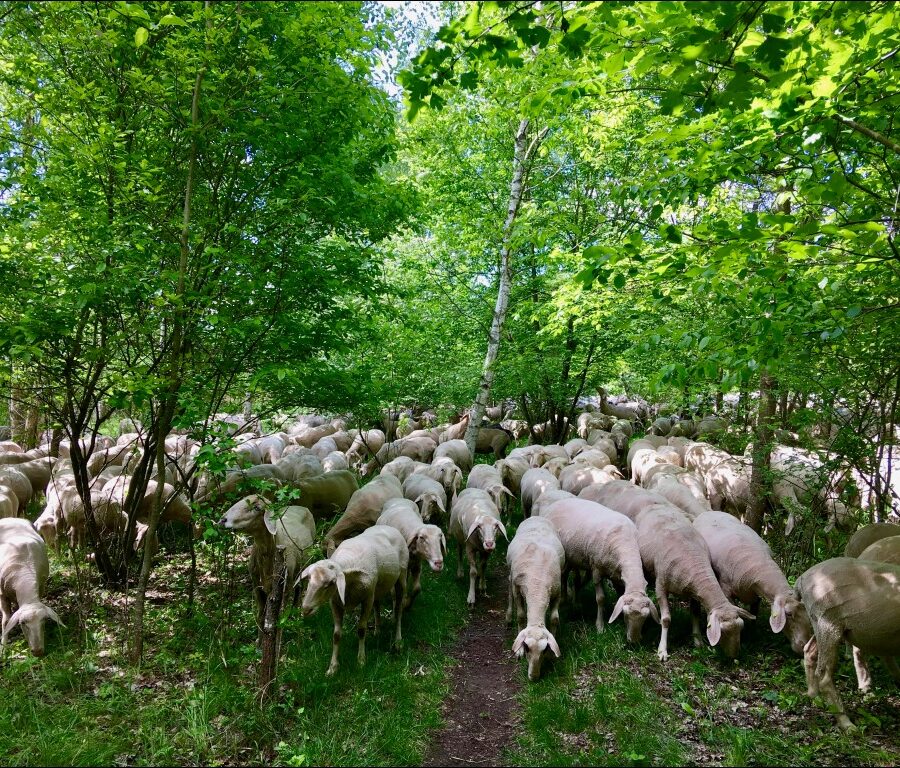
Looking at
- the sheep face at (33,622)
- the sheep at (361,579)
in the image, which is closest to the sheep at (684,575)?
the sheep at (361,579)

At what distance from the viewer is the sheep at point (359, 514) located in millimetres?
8977

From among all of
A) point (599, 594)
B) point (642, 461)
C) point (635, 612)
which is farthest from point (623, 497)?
point (642, 461)

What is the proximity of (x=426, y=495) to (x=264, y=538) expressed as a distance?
320 cm

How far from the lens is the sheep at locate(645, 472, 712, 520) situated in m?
9.45

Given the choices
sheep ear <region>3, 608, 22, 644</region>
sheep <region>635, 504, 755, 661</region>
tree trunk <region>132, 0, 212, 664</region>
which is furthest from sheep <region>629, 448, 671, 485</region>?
sheep ear <region>3, 608, 22, 644</region>

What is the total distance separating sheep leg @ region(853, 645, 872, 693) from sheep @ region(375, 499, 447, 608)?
451 centimetres

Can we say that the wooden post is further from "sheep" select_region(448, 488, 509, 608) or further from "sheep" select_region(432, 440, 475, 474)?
"sheep" select_region(432, 440, 475, 474)

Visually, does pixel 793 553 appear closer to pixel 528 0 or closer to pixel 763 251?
pixel 763 251

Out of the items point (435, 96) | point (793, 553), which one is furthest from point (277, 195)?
point (793, 553)

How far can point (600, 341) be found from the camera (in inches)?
619

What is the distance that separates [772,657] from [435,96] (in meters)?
6.76

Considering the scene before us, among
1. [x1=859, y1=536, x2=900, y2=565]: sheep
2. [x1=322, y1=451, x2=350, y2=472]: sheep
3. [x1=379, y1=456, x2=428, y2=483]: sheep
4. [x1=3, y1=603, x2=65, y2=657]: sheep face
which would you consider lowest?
[x1=3, y1=603, x2=65, y2=657]: sheep face

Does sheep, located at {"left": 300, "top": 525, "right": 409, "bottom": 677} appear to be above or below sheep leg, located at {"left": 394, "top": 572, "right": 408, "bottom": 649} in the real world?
above

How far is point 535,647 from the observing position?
6160mm
